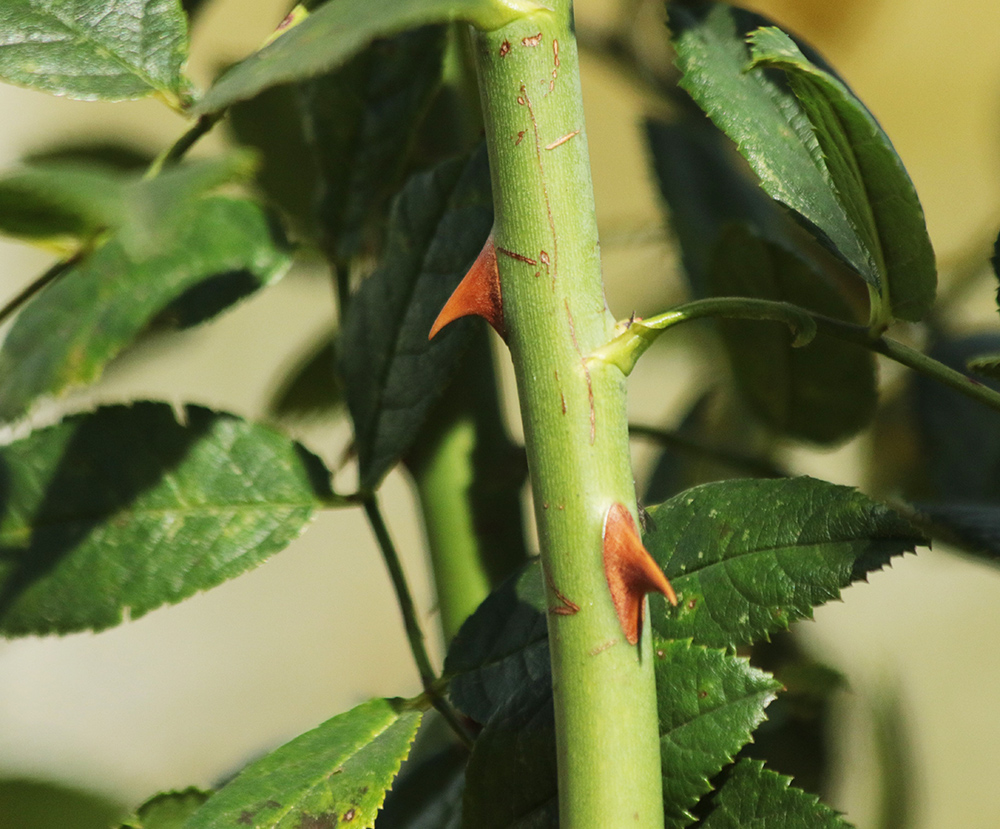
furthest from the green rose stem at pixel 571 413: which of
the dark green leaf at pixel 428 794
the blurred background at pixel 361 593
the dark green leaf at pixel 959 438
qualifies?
→ the blurred background at pixel 361 593

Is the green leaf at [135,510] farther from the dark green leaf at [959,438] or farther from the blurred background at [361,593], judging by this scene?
the blurred background at [361,593]

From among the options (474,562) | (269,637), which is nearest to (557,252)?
(474,562)

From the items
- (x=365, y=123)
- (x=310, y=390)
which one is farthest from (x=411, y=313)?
(x=310, y=390)

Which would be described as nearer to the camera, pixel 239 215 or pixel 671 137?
pixel 239 215

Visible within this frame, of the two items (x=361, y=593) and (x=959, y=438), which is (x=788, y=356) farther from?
(x=361, y=593)

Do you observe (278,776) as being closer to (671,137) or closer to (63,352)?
(63,352)
